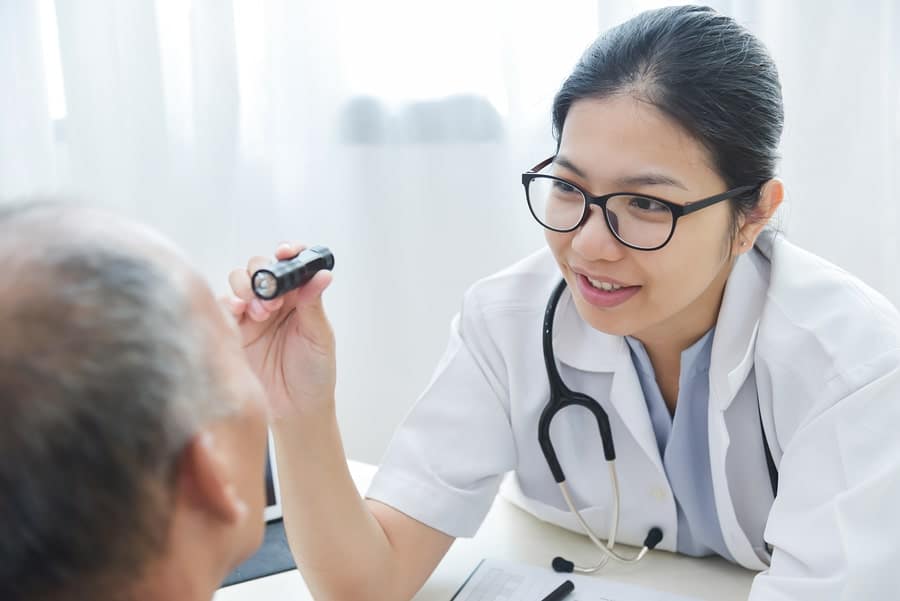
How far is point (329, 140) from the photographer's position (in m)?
2.07

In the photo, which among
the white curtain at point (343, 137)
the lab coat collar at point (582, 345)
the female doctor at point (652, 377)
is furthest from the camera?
the white curtain at point (343, 137)

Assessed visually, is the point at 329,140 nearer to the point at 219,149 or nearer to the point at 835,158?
the point at 219,149

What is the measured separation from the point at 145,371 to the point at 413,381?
1652 mm

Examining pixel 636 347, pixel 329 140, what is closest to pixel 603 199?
pixel 636 347

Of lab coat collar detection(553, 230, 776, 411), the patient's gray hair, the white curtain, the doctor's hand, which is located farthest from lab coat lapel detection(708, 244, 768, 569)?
the patient's gray hair

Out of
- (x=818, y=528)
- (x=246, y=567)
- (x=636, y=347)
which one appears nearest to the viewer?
(x=818, y=528)

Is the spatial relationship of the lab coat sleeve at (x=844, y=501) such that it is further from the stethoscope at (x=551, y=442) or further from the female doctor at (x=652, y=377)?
the stethoscope at (x=551, y=442)

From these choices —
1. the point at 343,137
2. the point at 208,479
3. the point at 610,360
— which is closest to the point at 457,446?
the point at 610,360

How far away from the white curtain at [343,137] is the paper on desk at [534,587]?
94cm

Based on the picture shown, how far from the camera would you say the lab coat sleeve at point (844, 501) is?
0.95m

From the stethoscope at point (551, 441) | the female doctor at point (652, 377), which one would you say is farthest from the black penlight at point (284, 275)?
the stethoscope at point (551, 441)

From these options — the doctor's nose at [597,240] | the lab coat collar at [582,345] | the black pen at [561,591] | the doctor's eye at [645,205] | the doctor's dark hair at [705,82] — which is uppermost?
the doctor's dark hair at [705,82]

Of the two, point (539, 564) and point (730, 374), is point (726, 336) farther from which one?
point (539, 564)

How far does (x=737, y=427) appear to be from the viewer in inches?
45.6
